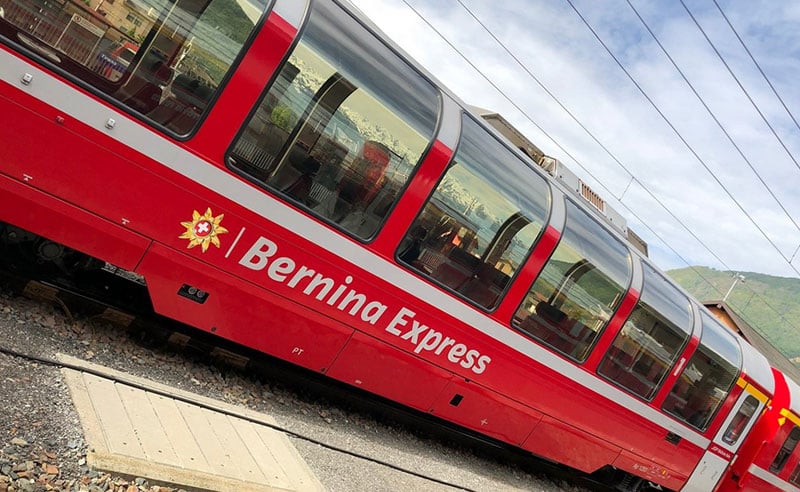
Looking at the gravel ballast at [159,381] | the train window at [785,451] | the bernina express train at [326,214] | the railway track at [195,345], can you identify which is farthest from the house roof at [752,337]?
the gravel ballast at [159,381]

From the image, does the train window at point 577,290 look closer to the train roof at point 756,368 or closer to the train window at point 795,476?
the train roof at point 756,368

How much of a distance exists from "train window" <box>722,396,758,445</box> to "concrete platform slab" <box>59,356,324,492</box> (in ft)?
29.2

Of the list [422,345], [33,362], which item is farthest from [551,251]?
[33,362]

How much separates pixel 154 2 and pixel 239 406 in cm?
345

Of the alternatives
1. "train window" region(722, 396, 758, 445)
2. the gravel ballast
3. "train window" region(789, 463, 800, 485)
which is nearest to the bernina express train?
the gravel ballast

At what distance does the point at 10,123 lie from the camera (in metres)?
4.54

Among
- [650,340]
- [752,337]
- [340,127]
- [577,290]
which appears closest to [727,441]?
[650,340]

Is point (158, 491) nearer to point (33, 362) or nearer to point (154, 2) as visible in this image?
Answer: point (33, 362)

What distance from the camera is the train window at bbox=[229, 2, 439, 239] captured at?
548 cm

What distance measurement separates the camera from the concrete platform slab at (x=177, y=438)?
13.4ft

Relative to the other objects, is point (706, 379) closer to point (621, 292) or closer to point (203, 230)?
point (621, 292)

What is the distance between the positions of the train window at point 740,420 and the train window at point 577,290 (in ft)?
14.8

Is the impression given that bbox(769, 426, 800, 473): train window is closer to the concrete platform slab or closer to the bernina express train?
the bernina express train

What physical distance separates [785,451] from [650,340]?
5.61 metres
